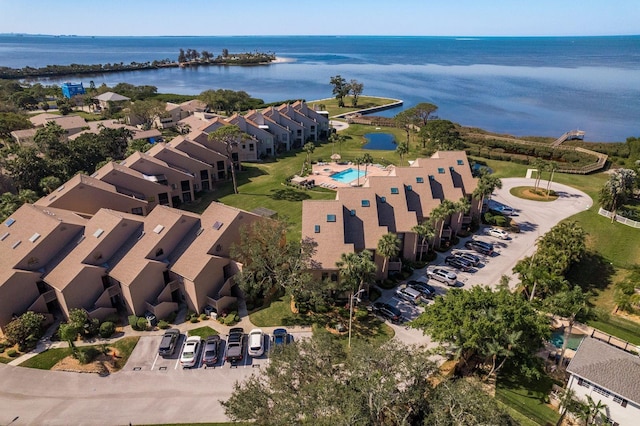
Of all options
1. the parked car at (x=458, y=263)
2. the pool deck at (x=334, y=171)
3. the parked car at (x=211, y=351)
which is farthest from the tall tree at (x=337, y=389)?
the pool deck at (x=334, y=171)

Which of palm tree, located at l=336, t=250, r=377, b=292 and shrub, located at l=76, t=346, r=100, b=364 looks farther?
palm tree, located at l=336, t=250, r=377, b=292

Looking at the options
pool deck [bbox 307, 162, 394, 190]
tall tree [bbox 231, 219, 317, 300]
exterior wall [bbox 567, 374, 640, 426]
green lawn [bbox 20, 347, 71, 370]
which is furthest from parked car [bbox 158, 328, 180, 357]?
pool deck [bbox 307, 162, 394, 190]

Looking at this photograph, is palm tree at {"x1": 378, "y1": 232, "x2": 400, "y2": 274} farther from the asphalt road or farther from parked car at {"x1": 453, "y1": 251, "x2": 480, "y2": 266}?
parked car at {"x1": 453, "y1": 251, "x2": 480, "y2": 266}

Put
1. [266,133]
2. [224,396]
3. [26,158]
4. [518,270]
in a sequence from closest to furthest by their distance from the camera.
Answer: [224,396]
[518,270]
[26,158]
[266,133]

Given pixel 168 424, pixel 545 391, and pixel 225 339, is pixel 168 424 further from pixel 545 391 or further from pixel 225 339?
pixel 545 391

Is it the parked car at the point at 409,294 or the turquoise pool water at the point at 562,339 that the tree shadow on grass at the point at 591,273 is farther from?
the parked car at the point at 409,294

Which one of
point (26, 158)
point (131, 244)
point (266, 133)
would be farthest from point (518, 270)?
point (26, 158)
